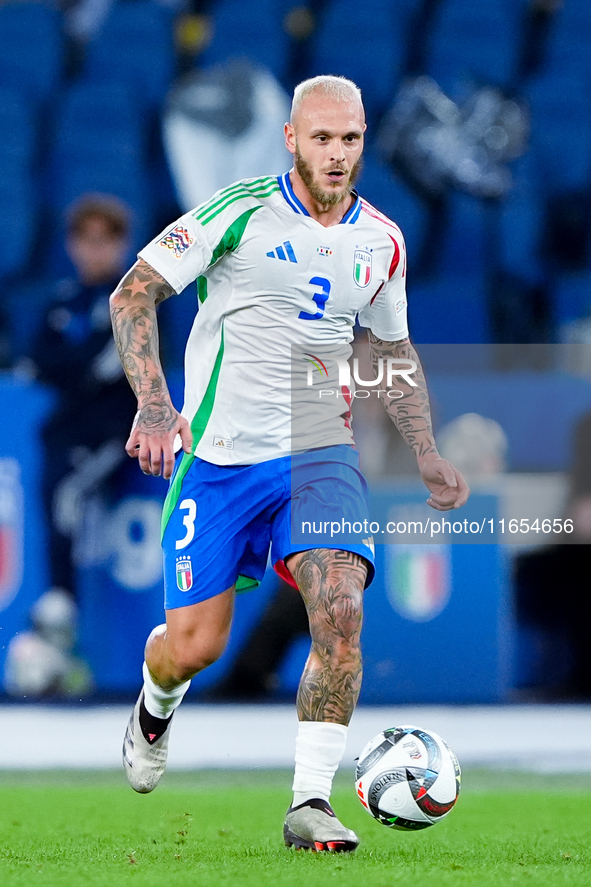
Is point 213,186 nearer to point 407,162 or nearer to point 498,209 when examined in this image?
point 407,162

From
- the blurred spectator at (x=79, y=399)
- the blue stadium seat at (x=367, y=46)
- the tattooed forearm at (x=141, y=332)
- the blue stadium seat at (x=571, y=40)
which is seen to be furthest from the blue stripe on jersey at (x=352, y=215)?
the blue stadium seat at (x=571, y=40)

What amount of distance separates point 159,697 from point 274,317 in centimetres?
136

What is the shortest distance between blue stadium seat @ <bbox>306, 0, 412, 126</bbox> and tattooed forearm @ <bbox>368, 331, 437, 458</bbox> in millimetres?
7221

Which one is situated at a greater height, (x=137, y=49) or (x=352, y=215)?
(x=137, y=49)

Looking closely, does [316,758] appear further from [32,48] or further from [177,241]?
[32,48]

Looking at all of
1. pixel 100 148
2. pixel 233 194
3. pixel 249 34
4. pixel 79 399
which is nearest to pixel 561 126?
pixel 249 34

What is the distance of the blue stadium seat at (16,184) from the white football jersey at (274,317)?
23.2 ft

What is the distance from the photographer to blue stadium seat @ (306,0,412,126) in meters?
11.6

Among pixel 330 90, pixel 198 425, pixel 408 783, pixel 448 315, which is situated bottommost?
pixel 408 783

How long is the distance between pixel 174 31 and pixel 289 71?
1.05 metres

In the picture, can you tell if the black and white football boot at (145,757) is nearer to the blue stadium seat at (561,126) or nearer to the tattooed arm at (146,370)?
the tattooed arm at (146,370)

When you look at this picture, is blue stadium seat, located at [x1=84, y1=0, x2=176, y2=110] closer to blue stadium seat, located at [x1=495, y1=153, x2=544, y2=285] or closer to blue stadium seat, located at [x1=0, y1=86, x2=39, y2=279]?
blue stadium seat, located at [x1=0, y1=86, x2=39, y2=279]

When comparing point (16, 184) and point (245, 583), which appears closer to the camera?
point (245, 583)

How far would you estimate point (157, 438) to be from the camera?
371cm
